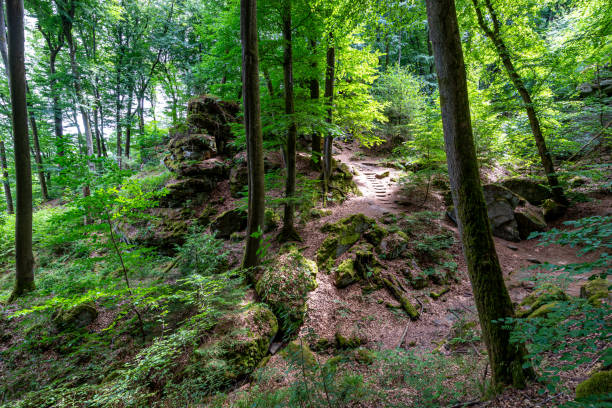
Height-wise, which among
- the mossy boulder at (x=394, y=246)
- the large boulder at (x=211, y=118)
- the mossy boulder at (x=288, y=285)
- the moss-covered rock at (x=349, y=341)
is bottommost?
the moss-covered rock at (x=349, y=341)

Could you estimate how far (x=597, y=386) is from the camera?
2.02m

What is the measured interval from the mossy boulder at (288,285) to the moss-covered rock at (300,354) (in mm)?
651

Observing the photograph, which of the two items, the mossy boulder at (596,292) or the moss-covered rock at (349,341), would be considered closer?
the mossy boulder at (596,292)

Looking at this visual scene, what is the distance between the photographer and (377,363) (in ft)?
13.2

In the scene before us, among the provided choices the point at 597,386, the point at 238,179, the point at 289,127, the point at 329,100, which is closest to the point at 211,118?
the point at 238,179

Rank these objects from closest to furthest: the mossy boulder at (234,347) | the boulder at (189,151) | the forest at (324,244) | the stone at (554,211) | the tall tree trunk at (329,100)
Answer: the forest at (324,244), the mossy boulder at (234,347), the stone at (554,211), the tall tree trunk at (329,100), the boulder at (189,151)

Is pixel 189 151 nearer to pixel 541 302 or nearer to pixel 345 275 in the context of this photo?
pixel 345 275

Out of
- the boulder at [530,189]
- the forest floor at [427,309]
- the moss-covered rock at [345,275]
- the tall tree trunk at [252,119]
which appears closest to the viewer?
the forest floor at [427,309]

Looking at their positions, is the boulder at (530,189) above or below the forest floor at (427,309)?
above

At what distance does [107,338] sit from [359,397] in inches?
207

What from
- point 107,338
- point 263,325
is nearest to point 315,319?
point 263,325

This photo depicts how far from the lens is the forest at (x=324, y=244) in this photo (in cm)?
285

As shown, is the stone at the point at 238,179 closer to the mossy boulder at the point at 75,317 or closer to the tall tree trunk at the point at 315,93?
the tall tree trunk at the point at 315,93

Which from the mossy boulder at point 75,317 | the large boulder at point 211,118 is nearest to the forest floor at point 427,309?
the mossy boulder at point 75,317
